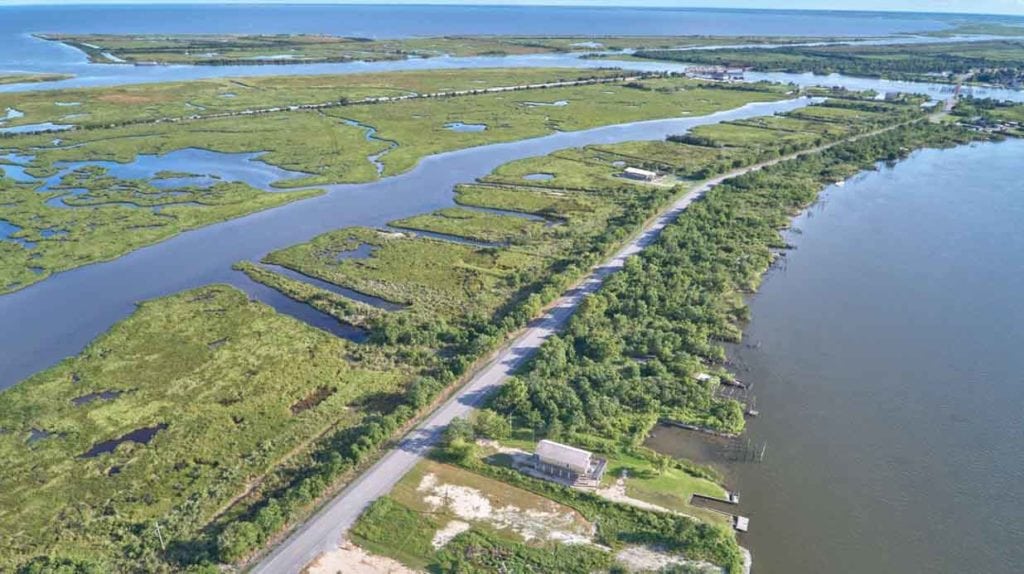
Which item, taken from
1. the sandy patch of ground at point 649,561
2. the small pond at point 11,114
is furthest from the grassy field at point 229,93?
the sandy patch of ground at point 649,561

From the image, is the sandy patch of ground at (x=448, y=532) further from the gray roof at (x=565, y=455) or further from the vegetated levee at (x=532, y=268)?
the gray roof at (x=565, y=455)

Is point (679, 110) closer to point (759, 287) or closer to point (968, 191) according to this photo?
point (968, 191)

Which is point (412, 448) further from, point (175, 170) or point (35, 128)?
point (35, 128)

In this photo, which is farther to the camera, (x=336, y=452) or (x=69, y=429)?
(x=69, y=429)

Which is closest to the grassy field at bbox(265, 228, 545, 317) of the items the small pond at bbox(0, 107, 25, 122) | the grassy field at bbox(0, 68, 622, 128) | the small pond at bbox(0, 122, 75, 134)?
the grassy field at bbox(0, 68, 622, 128)

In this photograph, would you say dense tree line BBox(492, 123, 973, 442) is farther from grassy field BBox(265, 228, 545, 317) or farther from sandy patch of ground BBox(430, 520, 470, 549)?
grassy field BBox(265, 228, 545, 317)

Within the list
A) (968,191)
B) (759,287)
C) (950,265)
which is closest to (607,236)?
(759,287)

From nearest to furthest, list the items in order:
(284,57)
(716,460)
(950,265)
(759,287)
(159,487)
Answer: (159,487)
(716,460)
(759,287)
(950,265)
(284,57)

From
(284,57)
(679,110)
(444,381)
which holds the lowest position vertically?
(444,381)
